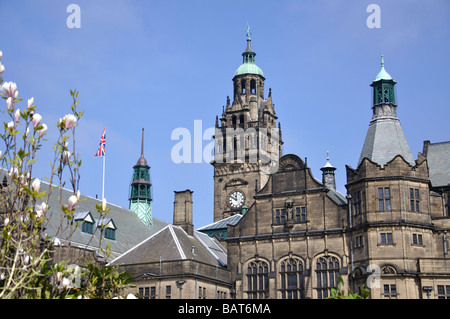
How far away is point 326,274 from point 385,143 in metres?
11.7

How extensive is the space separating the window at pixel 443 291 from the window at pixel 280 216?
13.4 m

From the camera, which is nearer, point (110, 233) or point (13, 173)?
point (13, 173)

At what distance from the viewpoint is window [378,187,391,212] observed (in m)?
50.2

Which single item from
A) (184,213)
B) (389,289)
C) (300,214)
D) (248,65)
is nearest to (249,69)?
(248,65)

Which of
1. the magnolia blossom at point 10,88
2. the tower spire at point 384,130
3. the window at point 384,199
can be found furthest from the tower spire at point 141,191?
the magnolia blossom at point 10,88

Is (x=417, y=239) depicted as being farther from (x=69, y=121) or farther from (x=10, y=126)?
(x=10, y=126)

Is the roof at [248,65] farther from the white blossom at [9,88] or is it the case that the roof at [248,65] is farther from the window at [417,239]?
the white blossom at [9,88]

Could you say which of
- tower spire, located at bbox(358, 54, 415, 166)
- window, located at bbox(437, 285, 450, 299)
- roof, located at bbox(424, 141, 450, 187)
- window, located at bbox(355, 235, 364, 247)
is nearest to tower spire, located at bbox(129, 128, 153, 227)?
tower spire, located at bbox(358, 54, 415, 166)

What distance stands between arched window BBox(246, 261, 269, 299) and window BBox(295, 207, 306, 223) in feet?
15.5

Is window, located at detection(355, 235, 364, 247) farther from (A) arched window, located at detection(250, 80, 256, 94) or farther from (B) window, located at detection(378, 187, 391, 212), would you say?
(A) arched window, located at detection(250, 80, 256, 94)

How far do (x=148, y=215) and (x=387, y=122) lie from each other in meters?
38.7

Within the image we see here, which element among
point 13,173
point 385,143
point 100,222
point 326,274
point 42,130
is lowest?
point 13,173

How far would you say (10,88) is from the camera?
505 inches

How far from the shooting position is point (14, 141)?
13336 mm
